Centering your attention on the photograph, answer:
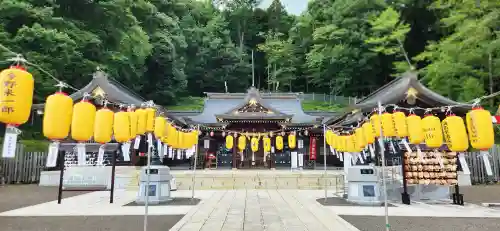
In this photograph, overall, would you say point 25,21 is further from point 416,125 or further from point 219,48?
point 219,48

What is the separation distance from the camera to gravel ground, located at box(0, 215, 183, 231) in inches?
288

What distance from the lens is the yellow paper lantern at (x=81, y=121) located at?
767 centimetres

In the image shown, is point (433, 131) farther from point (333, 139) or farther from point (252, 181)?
point (252, 181)

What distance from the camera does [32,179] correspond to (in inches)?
698

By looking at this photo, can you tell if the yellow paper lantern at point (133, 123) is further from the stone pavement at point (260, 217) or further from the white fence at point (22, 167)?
the white fence at point (22, 167)

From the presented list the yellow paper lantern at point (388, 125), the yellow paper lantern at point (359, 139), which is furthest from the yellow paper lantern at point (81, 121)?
the yellow paper lantern at point (359, 139)

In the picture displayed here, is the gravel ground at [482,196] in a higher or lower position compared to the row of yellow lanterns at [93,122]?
lower

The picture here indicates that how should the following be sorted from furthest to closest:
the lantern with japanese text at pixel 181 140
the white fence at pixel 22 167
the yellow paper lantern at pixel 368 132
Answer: the white fence at pixel 22 167 → the lantern with japanese text at pixel 181 140 → the yellow paper lantern at pixel 368 132

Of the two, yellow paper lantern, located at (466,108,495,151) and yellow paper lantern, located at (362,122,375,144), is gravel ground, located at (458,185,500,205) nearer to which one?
yellow paper lantern, located at (362,122,375,144)

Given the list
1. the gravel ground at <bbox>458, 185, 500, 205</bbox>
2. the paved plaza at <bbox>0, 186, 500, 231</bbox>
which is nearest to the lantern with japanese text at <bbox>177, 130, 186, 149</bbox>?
the paved plaza at <bbox>0, 186, 500, 231</bbox>

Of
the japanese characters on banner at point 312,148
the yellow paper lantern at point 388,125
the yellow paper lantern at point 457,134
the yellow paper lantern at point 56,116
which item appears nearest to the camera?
the yellow paper lantern at point 56,116

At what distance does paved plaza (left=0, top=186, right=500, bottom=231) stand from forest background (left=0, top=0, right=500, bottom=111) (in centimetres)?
1251

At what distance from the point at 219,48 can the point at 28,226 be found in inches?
1787

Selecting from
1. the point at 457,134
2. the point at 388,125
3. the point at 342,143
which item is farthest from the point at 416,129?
the point at 342,143
